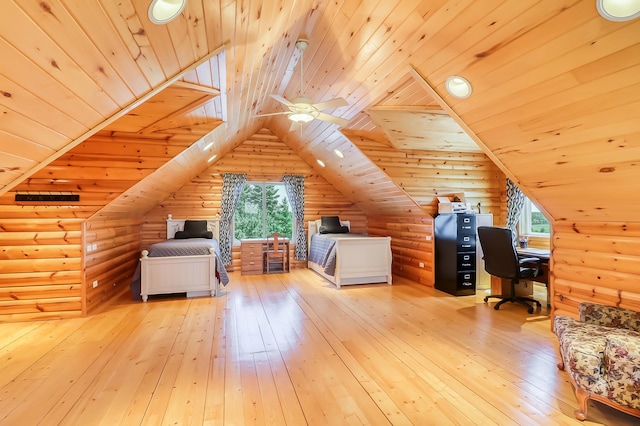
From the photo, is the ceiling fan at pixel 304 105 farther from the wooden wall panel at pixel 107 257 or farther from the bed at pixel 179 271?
the wooden wall panel at pixel 107 257

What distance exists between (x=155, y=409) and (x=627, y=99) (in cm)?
350

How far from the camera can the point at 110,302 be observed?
4559mm

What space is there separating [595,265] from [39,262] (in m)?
6.04

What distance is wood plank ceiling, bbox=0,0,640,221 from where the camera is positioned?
1504mm

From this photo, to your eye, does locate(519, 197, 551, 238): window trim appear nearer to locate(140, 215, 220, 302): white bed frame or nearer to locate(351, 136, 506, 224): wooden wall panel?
locate(351, 136, 506, 224): wooden wall panel

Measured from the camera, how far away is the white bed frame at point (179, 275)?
4.64 metres

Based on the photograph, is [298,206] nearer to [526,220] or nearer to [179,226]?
[179,226]

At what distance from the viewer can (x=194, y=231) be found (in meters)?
6.33

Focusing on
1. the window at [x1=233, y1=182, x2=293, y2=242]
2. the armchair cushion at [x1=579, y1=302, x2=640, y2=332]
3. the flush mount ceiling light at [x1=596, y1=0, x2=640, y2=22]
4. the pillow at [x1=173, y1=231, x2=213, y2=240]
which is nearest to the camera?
the flush mount ceiling light at [x1=596, y1=0, x2=640, y2=22]

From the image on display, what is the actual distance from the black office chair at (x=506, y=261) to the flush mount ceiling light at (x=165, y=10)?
394 centimetres

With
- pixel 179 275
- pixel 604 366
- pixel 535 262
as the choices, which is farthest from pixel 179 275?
pixel 535 262

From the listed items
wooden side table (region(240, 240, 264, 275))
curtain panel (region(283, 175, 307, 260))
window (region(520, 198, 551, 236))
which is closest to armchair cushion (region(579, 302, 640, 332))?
window (region(520, 198, 551, 236))

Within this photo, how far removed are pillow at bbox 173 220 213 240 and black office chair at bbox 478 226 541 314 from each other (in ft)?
16.3

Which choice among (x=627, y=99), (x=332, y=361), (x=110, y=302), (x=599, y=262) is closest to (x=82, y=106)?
(x=332, y=361)
